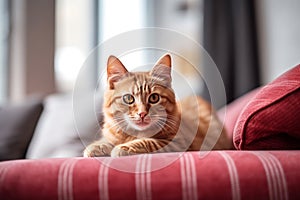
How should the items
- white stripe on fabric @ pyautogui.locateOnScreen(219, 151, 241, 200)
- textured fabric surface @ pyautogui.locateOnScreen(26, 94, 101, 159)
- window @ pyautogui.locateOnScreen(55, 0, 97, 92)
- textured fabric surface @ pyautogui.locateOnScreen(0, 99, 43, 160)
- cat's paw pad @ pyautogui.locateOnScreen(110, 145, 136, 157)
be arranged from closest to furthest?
1. white stripe on fabric @ pyautogui.locateOnScreen(219, 151, 241, 200)
2. cat's paw pad @ pyautogui.locateOnScreen(110, 145, 136, 157)
3. textured fabric surface @ pyautogui.locateOnScreen(26, 94, 101, 159)
4. textured fabric surface @ pyautogui.locateOnScreen(0, 99, 43, 160)
5. window @ pyautogui.locateOnScreen(55, 0, 97, 92)

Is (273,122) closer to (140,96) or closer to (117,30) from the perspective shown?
(140,96)

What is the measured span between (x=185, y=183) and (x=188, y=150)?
166 mm

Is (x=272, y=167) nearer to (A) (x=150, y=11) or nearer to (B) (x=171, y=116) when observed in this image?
(B) (x=171, y=116)

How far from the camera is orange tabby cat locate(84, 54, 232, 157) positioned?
2.67 ft

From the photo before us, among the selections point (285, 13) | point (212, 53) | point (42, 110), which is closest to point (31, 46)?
point (42, 110)

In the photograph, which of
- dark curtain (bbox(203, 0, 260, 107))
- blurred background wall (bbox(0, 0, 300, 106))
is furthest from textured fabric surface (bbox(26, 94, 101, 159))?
dark curtain (bbox(203, 0, 260, 107))

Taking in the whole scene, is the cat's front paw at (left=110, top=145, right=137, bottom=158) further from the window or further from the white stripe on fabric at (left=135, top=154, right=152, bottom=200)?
the window

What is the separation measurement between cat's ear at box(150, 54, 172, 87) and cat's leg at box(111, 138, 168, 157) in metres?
0.13

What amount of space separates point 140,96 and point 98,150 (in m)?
Answer: 0.15

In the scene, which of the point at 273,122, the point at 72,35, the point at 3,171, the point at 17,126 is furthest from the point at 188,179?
the point at 72,35

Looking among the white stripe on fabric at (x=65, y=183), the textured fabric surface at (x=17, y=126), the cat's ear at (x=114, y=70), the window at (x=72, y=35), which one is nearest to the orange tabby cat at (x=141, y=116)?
the cat's ear at (x=114, y=70)

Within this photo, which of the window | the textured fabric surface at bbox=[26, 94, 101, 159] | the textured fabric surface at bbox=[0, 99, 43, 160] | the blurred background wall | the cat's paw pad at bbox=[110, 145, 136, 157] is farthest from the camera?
the window

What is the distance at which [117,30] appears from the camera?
2006 millimetres

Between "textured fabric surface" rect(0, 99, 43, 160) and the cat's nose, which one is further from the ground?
the cat's nose
